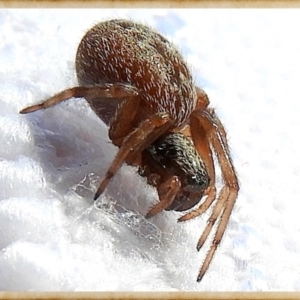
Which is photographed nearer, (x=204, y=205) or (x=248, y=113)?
(x=204, y=205)

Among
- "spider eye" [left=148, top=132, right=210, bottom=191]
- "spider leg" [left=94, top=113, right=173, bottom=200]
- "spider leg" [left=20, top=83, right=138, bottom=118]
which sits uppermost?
"spider leg" [left=20, top=83, right=138, bottom=118]

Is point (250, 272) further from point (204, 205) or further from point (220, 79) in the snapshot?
point (220, 79)

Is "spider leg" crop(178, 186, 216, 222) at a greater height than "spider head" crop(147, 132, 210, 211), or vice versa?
"spider head" crop(147, 132, 210, 211)

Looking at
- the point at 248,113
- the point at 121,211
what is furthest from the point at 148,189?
the point at 248,113
